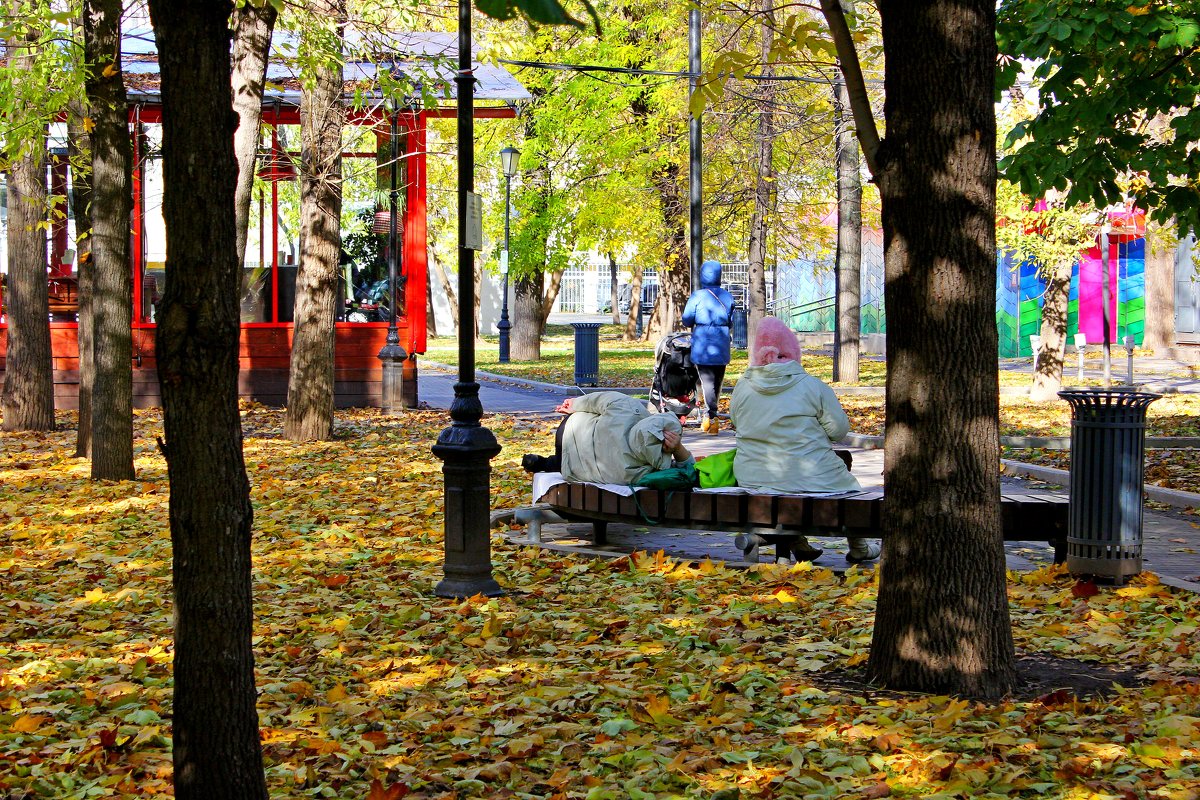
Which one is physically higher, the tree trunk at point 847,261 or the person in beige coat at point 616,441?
the tree trunk at point 847,261

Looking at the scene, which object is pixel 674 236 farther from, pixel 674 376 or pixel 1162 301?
pixel 674 376

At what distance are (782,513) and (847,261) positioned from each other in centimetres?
1937

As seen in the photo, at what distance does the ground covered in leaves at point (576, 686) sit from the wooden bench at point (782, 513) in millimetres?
299

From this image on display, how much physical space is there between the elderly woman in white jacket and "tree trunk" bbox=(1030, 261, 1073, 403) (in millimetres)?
13419

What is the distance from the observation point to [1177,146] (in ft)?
38.4

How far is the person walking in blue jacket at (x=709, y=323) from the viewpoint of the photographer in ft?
56.6

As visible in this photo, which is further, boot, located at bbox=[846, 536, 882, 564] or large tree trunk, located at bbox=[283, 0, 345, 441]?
large tree trunk, located at bbox=[283, 0, 345, 441]

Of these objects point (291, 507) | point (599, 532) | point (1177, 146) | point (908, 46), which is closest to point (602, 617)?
point (599, 532)

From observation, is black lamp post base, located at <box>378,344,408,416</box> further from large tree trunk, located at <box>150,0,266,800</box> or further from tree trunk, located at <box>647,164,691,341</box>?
large tree trunk, located at <box>150,0,266,800</box>

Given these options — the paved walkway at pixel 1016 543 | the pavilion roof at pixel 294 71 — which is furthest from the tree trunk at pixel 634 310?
the paved walkway at pixel 1016 543

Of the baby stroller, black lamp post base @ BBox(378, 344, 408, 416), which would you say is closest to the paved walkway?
the baby stroller

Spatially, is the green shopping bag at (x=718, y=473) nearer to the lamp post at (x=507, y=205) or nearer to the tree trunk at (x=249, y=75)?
the tree trunk at (x=249, y=75)

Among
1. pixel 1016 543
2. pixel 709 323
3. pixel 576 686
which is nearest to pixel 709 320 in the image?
pixel 709 323

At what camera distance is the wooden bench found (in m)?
8.17
